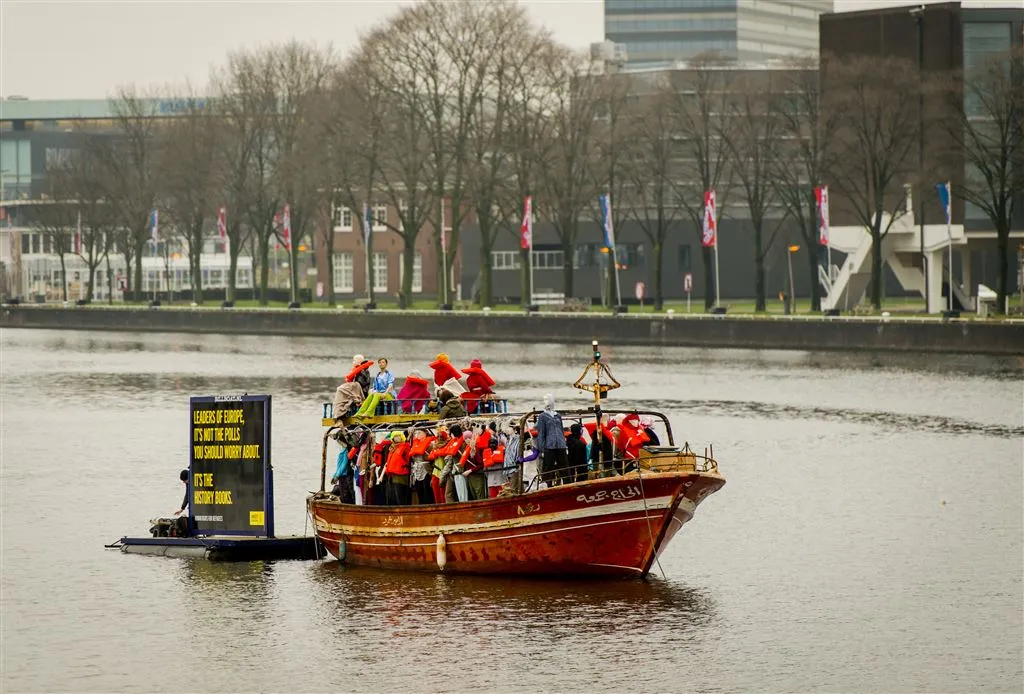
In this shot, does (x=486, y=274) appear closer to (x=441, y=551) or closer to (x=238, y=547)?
(x=238, y=547)

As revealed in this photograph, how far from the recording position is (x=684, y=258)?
518 feet

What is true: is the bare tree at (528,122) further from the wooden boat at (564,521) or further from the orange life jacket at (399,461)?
the wooden boat at (564,521)

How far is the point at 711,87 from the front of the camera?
127312 millimetres

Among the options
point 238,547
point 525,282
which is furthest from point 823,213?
point 238,547

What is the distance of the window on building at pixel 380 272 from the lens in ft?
598

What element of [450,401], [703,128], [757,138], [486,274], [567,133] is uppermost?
[567,133]

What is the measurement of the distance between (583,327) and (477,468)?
3204 inches

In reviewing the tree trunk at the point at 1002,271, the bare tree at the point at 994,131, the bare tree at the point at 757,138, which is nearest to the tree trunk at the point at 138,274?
the bare tree at the point at 757,138

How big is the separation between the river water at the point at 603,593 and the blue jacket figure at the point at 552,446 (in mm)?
2302

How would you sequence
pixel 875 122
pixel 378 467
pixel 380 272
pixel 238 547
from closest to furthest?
1. pixel 378 467
2. pixel 238 547
3. pixel 875 122
4. pixel 380 272

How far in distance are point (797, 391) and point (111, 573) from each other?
4753cm

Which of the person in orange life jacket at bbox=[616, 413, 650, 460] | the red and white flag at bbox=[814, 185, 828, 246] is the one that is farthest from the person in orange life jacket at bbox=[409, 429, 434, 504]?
the red and white flag at bbox=[814, 185, 828, 246]

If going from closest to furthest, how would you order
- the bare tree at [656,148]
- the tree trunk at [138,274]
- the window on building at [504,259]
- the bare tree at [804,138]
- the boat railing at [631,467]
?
the boat railing at [631,467]
the bare tree at [804,138]
the bare tree at [656,148]
the tree trunk at [138,274]
the window on building at [504,259]

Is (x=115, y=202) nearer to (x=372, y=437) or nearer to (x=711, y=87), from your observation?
(x=711, y=87)
